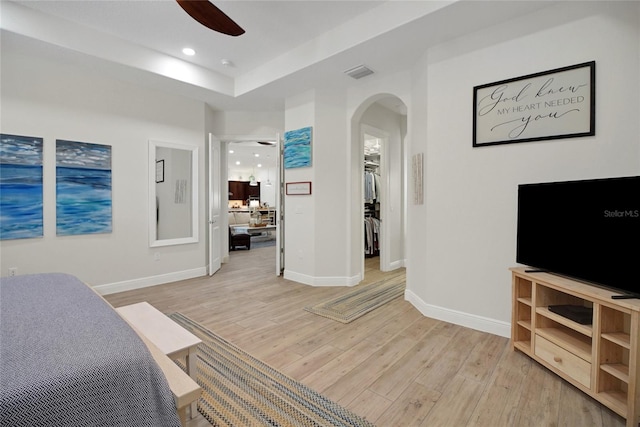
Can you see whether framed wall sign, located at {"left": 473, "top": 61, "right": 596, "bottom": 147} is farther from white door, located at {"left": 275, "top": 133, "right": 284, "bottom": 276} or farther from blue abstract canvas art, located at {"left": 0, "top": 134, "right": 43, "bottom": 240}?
blue abstract canvas art, located at {"left": 0, "top": 134, "right": 43, "bottom": 240}

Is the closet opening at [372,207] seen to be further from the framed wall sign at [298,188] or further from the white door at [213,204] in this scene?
the white door at [213,204]

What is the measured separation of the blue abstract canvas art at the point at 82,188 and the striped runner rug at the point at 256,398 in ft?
8.18

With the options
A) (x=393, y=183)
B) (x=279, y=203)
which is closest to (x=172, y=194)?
(x=279, y=203)

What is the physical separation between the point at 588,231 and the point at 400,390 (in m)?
1.55

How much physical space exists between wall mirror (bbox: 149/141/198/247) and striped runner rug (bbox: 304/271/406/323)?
2.43 m

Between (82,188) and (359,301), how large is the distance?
3.55 meters

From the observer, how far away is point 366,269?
16.5 ft

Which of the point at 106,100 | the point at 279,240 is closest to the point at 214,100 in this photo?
the point at 106,100

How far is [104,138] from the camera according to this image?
3707 millimetres

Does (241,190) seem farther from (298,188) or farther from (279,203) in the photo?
(298,188)

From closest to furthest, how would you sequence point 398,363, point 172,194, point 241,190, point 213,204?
point 398,363
point 172,194
point 213,204
point 241,190

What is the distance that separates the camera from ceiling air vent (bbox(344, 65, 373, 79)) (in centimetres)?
342

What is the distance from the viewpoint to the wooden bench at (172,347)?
120cm

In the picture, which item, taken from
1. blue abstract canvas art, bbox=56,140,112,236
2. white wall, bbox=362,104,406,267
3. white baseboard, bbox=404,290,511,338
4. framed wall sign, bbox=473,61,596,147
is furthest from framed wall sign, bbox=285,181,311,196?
blue abstract canvas art, bbox=56,140,112,236
